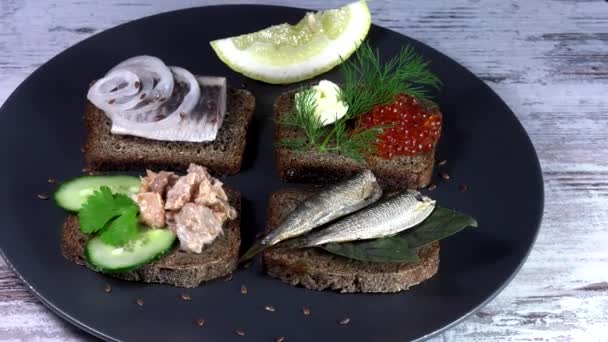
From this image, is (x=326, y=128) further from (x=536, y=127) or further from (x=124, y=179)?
(x=536, y=127)

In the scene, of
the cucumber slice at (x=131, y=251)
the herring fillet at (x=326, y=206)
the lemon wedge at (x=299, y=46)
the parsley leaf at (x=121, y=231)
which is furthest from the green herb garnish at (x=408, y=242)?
the lemon wedge at (x=299, y=46)

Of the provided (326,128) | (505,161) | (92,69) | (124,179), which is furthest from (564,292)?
(92,69)

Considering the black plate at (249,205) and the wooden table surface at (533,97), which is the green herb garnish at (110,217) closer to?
the black plate at (249,205)

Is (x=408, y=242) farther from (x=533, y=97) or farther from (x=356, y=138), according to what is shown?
(x=533, y=97)

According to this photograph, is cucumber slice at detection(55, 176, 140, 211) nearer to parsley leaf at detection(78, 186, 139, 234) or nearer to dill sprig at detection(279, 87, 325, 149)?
parsley leaf at detection(78, 186, 139, 234)

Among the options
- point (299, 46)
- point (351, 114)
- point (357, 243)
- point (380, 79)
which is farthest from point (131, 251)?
point (299, 46)

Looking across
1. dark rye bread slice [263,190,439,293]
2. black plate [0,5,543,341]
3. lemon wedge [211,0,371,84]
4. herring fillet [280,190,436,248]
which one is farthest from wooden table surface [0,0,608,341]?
lemon wedge [211,0,371,84]
